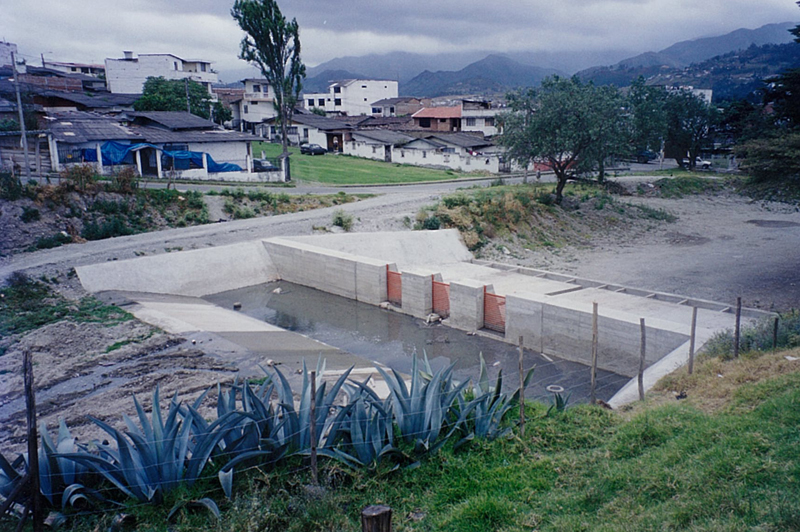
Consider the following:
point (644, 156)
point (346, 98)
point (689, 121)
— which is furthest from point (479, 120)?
point (346, 98)

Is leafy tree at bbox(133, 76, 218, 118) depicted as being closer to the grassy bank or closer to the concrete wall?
the concrete wall

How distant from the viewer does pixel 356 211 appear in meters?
30.9

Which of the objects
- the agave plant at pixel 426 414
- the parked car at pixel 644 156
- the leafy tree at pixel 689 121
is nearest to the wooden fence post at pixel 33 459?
the agave plant at pixel 426 414

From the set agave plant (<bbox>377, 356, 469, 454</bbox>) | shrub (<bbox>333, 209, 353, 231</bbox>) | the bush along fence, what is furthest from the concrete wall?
the bush along fence

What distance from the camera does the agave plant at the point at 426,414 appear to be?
24.3 ft

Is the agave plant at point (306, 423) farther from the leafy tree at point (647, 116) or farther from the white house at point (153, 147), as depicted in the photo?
the leafy tree at point (647, 116)

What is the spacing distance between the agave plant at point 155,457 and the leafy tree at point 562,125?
3222 cm

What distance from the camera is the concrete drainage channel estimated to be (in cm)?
1577

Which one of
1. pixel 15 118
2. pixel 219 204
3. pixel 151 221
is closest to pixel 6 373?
pixel 151 221

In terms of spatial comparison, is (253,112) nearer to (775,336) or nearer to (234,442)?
(775,336)

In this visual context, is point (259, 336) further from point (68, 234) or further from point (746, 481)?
point (746, 481)

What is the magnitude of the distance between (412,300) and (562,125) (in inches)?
751

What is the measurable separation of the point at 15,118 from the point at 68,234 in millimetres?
19278

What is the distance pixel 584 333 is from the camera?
655 inches
